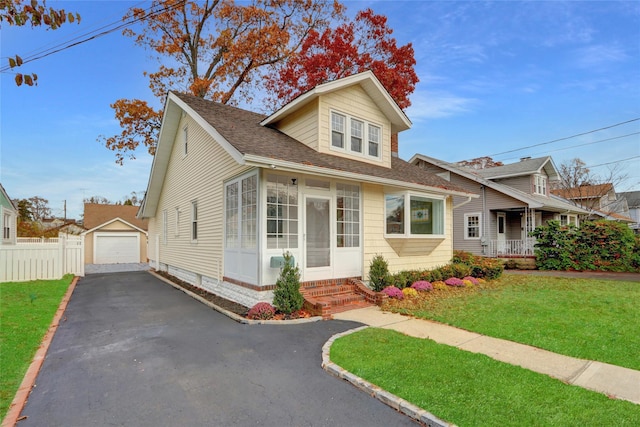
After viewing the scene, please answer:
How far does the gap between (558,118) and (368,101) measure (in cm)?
1830

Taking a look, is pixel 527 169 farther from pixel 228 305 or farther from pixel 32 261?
pixel 32 261

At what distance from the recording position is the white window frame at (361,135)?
1006cm

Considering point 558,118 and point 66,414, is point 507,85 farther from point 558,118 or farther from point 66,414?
point 66,414

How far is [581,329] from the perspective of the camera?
5.70 metres

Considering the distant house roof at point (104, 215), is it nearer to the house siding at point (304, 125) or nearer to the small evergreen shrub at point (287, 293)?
the house siding at point (304, 125)

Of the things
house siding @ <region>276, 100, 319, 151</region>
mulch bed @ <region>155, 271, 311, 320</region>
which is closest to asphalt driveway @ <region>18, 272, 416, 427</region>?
mulch bed @ <region>155, 271, 311, 320</region>

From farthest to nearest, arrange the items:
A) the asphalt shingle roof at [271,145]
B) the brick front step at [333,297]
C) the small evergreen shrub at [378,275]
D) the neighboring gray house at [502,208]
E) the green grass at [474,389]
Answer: the neighboring gray house at [502,208] < the small evergreen shrub at [378,275] < the asphalt shingle roof at [271,145] < the brick front step at [333,297] < the green grass at [474,389]

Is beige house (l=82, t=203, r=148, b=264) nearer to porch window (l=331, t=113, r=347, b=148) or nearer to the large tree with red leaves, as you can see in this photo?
the large tree with red leaves

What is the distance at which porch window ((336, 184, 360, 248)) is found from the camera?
29.3ft

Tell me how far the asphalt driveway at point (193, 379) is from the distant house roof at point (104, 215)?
22.7m

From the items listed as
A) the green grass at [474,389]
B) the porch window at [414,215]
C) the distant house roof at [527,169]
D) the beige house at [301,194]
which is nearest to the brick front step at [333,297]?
the beige house at [301,194]

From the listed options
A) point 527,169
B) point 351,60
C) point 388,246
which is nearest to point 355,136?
point 388,246

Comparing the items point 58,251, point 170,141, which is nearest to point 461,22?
point 170,141

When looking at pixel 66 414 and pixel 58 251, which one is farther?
pixel 58 251
